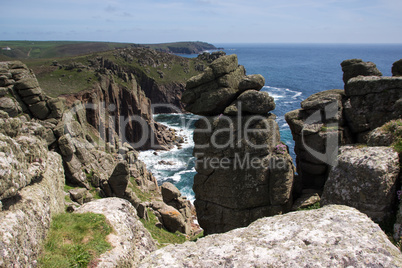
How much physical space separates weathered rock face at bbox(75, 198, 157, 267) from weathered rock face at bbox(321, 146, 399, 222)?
8.87 meters

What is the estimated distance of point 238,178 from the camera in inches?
958

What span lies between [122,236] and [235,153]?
14.7 metres

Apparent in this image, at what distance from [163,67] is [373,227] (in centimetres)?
18908

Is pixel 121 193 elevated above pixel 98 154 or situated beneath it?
situated beneath

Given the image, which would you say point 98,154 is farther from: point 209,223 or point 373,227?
point 373,227

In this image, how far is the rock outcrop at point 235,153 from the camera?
2384cm

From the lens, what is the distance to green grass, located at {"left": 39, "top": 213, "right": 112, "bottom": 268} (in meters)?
9.48

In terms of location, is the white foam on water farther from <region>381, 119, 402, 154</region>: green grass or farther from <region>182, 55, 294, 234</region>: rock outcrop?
<region>381, 119, 402, 154</region>: green grass

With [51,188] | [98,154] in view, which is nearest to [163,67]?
[98,154]

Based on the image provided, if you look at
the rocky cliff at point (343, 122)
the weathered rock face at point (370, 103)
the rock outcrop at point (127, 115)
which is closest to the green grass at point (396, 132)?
the rocky cliff at point (343, 122)

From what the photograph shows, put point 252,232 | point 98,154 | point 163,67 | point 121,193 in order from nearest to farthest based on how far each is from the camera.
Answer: point 252,232
point 121,193
point 98,154
point 163,67

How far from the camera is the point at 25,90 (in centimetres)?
3431

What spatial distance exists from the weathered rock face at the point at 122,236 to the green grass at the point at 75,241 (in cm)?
32

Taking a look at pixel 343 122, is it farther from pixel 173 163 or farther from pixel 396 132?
pixel 173 163
